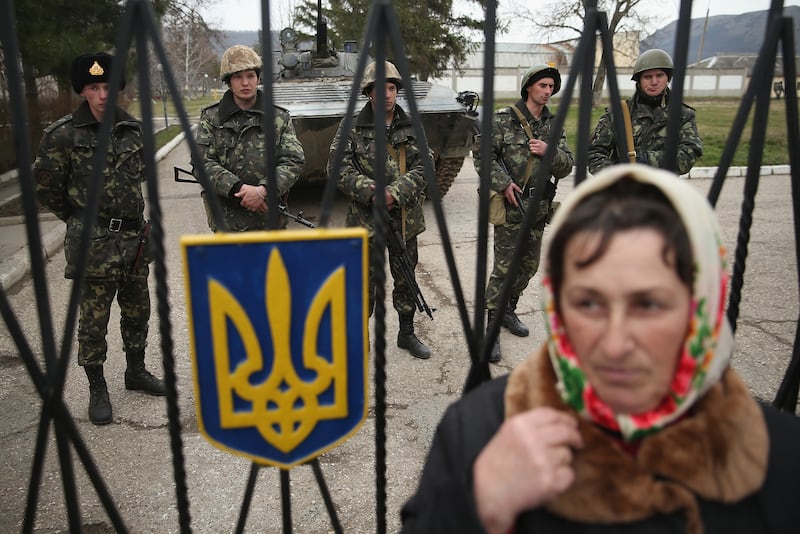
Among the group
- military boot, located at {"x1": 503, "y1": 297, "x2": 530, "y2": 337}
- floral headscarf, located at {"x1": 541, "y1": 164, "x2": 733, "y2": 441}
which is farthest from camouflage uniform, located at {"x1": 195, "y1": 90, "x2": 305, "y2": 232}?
floral headscarf, located at {"x1": 541, "y1": 164, "x2": 733, "y2": 441}

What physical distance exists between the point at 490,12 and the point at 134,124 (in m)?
2.23

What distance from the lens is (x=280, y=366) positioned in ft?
3.73

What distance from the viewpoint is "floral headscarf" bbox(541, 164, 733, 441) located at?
0.90 m

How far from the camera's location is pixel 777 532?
37.2 inches

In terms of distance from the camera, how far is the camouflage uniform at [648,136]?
3.82 m

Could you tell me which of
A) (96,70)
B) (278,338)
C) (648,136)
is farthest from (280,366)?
(648,136)

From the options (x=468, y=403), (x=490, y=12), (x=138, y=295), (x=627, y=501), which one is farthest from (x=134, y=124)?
(x=627, y=501)

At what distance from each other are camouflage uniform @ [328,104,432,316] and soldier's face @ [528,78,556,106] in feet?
2.58

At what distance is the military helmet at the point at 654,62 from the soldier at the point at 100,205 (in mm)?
2880

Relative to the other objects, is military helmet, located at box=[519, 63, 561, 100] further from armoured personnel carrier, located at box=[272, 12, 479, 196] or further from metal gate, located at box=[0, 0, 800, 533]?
metal gate, located at box=[0, 0, 800, 533]

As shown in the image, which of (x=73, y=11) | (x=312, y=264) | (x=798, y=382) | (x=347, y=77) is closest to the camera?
(x=312, y=264)

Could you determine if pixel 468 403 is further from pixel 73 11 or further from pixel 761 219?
pixel 73 11

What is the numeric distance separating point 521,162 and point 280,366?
2.97 metres

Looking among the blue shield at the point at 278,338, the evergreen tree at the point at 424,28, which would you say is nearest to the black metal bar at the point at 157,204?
the blue shield at the point at 278,338
